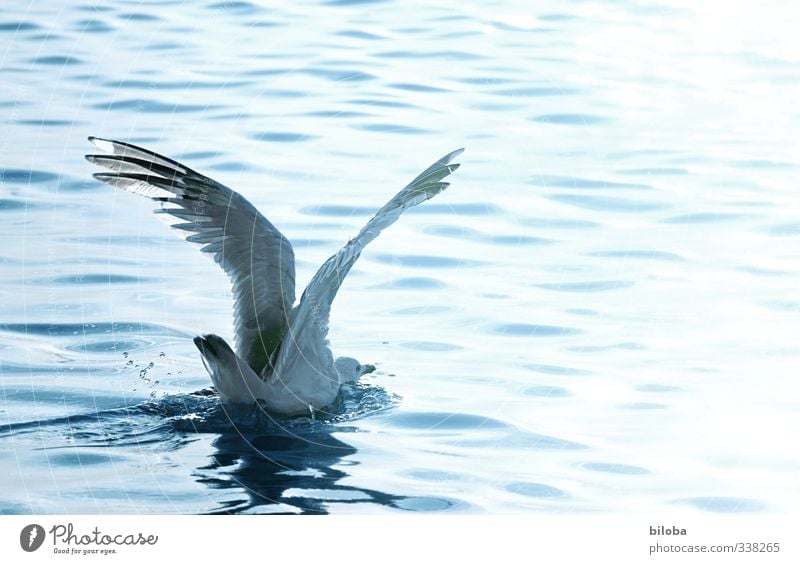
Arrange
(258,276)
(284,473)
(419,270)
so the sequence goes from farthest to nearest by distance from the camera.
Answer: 1. (419,270)
2. (258,276)
3. (284,473)

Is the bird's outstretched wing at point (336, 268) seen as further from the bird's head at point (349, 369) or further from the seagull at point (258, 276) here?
the bird's head at point (349, 369)

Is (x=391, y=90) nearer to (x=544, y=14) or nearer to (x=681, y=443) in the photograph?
(x=544, y=14)

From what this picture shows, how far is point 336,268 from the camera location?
611 cm

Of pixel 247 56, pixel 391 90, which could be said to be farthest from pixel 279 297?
pixel 247 56

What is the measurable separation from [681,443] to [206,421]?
2.06 m

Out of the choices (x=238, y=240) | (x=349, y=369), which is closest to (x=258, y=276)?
(x=238, y=240)

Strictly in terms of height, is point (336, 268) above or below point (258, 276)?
above

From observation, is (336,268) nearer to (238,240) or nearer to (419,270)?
(238,240)

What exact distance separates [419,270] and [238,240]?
1.65m

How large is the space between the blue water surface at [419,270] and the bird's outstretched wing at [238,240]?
0.39 metres

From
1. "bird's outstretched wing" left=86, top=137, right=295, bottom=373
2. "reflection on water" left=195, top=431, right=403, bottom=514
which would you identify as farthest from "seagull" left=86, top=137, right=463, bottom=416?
"reflection on water" left=195, top=431, right=403, bottom=514

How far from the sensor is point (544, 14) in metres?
14.6

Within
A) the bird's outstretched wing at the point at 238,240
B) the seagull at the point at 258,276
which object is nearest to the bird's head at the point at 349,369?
the seagull at the point at 258,276

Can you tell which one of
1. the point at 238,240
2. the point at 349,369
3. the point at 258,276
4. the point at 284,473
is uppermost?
the point at 238,240
